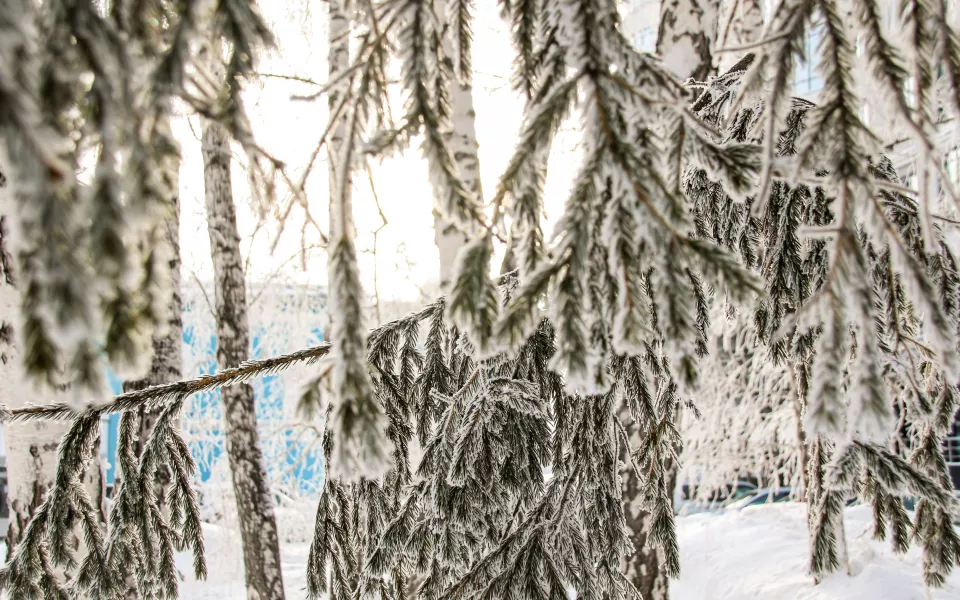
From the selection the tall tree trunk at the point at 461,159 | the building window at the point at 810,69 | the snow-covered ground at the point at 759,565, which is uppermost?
the building window at the point at 810,69

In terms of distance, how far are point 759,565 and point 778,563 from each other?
0.21 metres

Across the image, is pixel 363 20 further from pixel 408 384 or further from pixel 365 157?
pixel 408 384

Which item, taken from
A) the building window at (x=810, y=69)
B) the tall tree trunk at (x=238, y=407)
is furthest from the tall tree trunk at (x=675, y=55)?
the tall tree trunk at (x=238, y=407)

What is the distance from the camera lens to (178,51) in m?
0.70

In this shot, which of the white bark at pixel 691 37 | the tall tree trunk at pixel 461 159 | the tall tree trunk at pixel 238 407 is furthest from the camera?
the tall tree trunk at pixel 238 407

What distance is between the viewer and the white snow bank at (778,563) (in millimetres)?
5445

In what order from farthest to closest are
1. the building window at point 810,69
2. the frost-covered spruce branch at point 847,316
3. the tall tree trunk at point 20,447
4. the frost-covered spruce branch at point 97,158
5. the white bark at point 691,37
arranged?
the white bark at point 691,37
the building window at point 810,69
the tall tree trunk at point 20,447
the frost-covered spruce branch at point 847,316
the frost-covered spruce branch at point 97,158

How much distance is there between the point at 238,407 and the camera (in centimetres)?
473

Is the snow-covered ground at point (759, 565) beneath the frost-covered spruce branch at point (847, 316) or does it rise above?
beneath

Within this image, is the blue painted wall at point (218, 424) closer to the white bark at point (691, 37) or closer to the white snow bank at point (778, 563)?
the white snow bank at point (778, 563)

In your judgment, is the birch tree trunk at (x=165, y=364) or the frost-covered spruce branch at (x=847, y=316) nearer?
the frost-covered spruce branch at (x=847, y=316)

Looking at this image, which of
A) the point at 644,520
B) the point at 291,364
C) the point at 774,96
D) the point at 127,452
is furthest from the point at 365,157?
the point at 644,520

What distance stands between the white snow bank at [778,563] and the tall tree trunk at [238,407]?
3790mm

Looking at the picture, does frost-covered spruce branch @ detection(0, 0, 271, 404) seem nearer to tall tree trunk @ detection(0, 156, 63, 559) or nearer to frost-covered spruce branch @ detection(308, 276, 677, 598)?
frost-covered spruce branch @ detection(308, 276, 677, 598)
